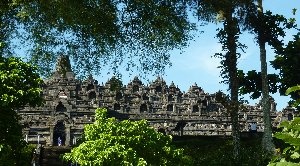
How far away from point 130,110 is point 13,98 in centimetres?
3308

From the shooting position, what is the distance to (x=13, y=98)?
1714 centimetres

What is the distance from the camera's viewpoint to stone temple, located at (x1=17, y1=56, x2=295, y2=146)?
4269cm

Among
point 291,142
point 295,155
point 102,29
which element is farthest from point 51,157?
point 291,142

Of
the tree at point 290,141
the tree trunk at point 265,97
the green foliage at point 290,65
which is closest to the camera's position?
the tree at point 290,141

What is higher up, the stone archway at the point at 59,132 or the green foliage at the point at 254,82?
the green foliage at the point at 254,82

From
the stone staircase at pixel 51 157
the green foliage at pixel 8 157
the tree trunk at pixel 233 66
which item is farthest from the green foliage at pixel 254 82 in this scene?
the green foliage at pixel 8 157

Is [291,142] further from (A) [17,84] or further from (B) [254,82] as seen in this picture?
(B) [254,82]

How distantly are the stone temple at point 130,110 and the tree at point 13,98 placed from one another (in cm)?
→ 2203

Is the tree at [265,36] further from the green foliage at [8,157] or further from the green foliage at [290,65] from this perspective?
the green foliage at [8,157]

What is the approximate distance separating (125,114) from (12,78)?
A: 31.2 meters

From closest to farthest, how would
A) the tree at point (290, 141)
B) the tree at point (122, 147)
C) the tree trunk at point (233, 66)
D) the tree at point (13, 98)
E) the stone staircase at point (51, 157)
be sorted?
1. the tree at point (290, 141)
2. the tree at point (13, 98)
3. the tree at point (122, 147)
4. the tree trunk at point (233, 66)
5. the stone staircase at point (51, 157)

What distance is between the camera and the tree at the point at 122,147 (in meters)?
18.3

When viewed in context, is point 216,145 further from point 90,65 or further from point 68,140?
point 68,140

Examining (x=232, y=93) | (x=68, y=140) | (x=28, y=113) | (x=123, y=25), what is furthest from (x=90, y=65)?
(x=28, y=113)
